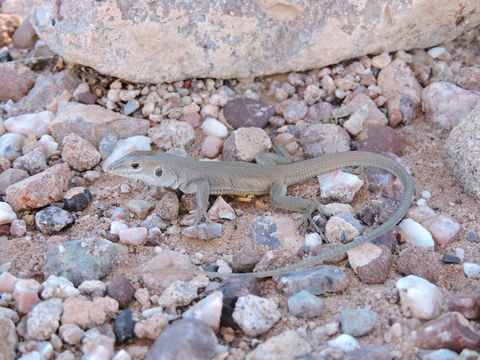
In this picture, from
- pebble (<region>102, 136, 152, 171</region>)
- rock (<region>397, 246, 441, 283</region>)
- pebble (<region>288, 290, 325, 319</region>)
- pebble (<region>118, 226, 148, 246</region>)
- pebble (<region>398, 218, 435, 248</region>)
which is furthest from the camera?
pebble (<region>102, 136, 152, 171</region>)

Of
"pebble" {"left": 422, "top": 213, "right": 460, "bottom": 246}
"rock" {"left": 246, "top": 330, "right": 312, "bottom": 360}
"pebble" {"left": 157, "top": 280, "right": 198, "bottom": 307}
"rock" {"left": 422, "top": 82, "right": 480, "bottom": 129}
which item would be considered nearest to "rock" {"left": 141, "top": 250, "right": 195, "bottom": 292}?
"pebble" {"left": 157, "top": 280, "right": 198, "bottom": 307}

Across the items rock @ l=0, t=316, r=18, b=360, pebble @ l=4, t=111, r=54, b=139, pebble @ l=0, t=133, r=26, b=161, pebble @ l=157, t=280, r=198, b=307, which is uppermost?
pebble @ l=157, t=280, r=198, b=307

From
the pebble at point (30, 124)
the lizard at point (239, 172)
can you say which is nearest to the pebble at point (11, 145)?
the pebble at point (30, 124)

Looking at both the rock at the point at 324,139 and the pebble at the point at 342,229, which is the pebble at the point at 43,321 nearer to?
the pebble at the point at 342,229

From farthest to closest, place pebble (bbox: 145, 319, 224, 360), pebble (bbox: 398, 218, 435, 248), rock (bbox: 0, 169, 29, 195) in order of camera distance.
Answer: rock (bbox: 0, 169, 29, 195) → pebble (bbox: 398, 218, 435, 248) → pebble (bbox: 145, 319, 224, 360)

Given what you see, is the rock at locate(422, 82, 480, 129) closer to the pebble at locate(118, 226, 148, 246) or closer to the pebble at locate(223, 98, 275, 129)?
the pebble at locate(223, 98, 275, 129)

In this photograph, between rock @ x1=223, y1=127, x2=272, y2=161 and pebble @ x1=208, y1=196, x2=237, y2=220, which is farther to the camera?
rock @ x1=223, y1=127, x2=272, y2=161

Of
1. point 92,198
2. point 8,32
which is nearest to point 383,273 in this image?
point 92,198
